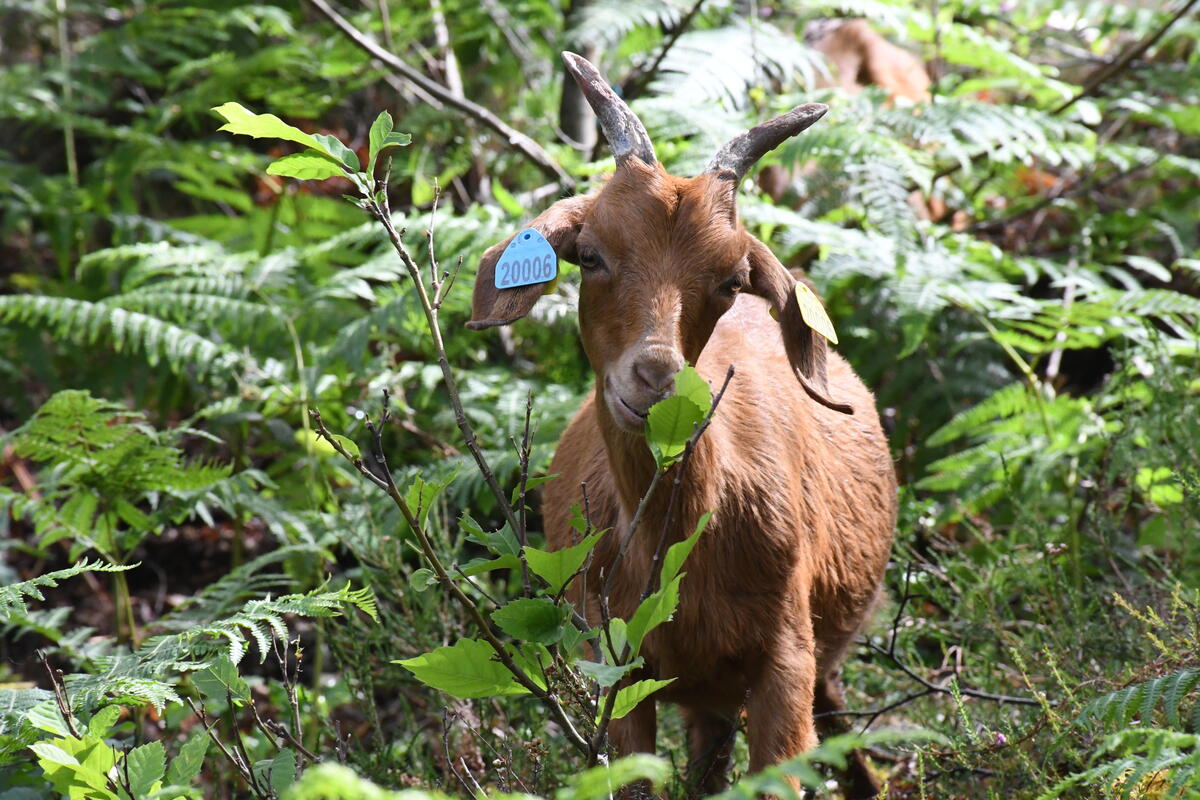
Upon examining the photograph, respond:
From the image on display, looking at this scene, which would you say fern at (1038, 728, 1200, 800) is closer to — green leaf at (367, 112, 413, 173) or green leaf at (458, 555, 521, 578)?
green leaf at (458, 555, 521, 578)

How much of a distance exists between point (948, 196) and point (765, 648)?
13.6ft

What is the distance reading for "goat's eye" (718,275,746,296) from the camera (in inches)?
139

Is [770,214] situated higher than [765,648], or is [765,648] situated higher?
[770,214]

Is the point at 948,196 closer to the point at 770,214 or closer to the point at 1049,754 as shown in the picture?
the point at 770,214

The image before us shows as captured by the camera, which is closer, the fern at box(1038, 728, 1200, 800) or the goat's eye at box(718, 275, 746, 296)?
the fern at box(1038, 728, 1200, 800)

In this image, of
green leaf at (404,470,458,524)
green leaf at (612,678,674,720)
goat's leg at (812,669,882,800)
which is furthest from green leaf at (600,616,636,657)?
goat's leg at (812,669,882,800)

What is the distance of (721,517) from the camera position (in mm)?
3709

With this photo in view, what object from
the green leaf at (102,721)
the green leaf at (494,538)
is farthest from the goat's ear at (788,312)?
the green leaf at (102,721)

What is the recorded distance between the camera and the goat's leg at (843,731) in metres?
4.65

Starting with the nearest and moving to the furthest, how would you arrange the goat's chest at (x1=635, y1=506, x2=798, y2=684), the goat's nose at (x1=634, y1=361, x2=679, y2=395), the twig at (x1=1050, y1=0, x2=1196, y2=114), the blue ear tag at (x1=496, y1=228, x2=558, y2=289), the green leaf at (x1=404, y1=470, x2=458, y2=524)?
the green leaf at (x1=404, y1=470, x2=458, y2=524), the goat's nose at (x1=634, y1=361, x2=679, y2=395), the blue ear tag at (x1=496, y1=228, x2=558, y2=289), the goat's chest at (x1=635, y1=506, x2=798, y2=684), the twig at (x1=1050, y1=0, x2=1196, y2=114)

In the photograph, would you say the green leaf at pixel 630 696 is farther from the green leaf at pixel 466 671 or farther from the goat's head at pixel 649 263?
the goat's head at pixel 649 263

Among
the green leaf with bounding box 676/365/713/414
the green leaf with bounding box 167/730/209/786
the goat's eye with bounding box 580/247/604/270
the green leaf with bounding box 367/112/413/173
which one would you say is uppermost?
the green leaf with bounding box 367/112/413/173

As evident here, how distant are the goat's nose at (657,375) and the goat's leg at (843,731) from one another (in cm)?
200

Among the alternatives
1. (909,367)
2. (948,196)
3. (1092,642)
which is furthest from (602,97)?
(948,196)
